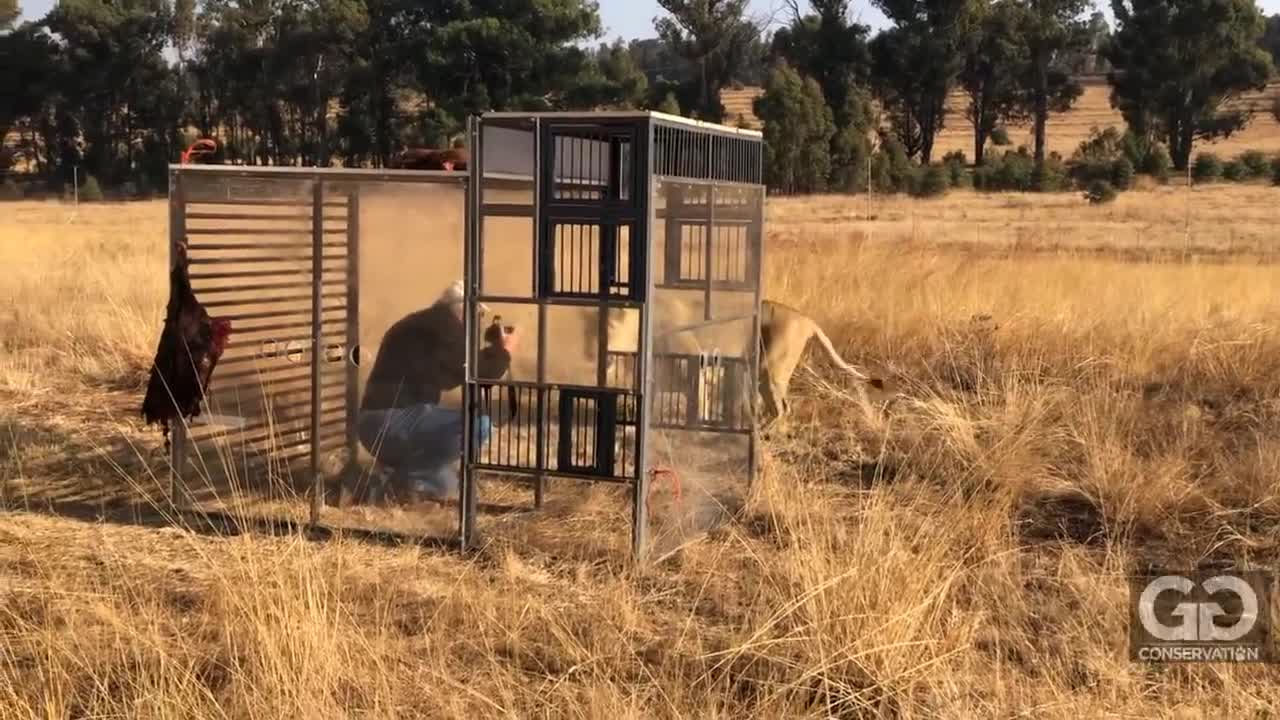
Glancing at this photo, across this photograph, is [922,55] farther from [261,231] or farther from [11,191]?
[261,231]

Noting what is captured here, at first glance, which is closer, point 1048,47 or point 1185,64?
point 1185,64

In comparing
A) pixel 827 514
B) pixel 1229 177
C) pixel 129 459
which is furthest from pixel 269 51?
pixel 827 514

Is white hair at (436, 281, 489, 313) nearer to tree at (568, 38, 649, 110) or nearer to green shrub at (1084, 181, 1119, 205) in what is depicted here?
green shrub at (1084, 181, 1119, 205)

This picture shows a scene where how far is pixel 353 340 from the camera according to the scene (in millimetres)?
7281

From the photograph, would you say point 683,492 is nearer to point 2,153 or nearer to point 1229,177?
point 1229,177

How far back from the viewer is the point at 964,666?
4812 mm

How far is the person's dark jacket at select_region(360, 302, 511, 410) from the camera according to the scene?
693 centimetres

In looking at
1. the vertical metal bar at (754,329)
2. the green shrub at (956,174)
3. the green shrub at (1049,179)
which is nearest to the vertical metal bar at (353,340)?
the vertical metal bar at (754,329)

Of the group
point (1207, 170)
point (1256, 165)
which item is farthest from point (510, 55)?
point (1256, 165)

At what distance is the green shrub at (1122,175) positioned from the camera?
4228 cm

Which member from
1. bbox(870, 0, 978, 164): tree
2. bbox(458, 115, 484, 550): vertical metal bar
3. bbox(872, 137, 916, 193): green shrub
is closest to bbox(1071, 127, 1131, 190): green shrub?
bbox(872, 137, 916, 193): green shrub

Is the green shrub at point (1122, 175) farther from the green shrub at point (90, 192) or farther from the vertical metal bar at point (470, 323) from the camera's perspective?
the vertical metal bar at point (470, 323)

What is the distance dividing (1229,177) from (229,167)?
4315 cm

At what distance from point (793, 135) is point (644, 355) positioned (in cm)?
3558
